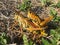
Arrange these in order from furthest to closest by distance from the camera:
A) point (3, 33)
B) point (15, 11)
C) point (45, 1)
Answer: point (45, 1) < point (15, 11) < point (3, 33)

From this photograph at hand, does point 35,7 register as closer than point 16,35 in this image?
No

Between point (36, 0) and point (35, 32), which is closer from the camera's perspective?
point (35, 32)

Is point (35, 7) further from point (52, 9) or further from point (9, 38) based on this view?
point (9, 38)

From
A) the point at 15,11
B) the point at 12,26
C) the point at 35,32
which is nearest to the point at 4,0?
the point at 15,11

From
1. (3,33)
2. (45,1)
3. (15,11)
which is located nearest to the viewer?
(3,33)

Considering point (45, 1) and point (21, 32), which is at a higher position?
point (45, 1)

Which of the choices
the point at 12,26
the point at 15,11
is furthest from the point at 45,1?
the point at 12,26

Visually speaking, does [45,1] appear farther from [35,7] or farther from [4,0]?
[4,0]

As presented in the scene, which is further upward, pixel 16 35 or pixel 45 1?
pixel 45 1

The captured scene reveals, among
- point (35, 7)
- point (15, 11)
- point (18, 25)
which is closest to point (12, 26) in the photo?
point (18, 25)
